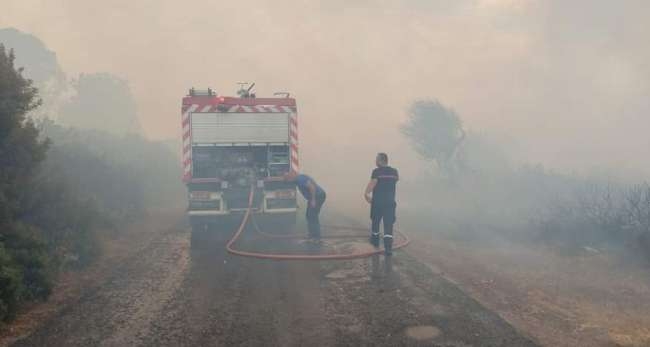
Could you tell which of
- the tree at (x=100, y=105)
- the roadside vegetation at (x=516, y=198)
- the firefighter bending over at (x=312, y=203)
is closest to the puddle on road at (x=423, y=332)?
the roadside vegetation at (x=516, y=198)

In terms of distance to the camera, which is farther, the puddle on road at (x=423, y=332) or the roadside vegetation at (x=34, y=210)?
the roadside vegetation at (x=34, y=210)

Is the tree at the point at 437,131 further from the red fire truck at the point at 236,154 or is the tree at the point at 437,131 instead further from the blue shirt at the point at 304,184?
the blue shirt at the point at 304,184

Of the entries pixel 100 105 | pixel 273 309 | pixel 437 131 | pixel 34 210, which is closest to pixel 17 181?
pixel 34 210

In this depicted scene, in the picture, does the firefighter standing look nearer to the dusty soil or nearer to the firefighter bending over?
the dusty soil

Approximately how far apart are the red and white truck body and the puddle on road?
295 inches

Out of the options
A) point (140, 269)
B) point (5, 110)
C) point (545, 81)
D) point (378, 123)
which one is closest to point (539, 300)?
point (140, 269)

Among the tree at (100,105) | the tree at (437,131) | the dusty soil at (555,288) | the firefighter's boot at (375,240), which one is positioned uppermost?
the tree at (100,105)

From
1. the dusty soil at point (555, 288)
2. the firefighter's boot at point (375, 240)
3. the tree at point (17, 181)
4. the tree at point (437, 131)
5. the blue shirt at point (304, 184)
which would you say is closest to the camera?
the dusty soil at point (555, 288)

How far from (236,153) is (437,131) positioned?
14.2 metres

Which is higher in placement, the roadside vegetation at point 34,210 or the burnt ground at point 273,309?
the roadside vegetation at point 34,210

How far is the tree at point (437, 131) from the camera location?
79.3 feet

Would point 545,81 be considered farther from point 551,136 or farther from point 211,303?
point 211,303

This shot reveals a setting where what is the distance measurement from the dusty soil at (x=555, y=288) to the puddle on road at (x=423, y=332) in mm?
987

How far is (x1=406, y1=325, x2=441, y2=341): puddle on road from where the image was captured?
16.1 feet
